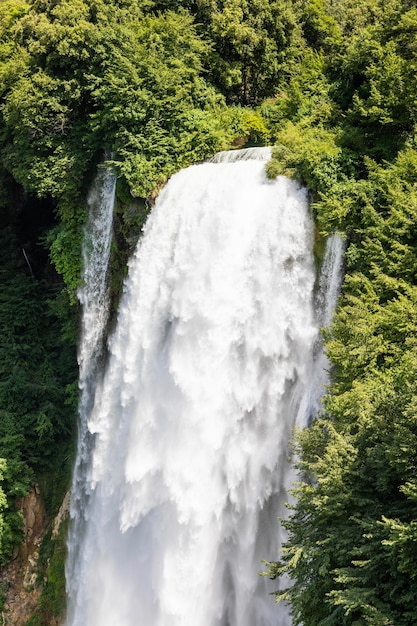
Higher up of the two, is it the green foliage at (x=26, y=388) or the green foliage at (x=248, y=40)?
the green foliage at (x=248, y=40)

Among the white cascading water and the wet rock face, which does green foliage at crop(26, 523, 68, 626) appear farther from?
the white cascading water

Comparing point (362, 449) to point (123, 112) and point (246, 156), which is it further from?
point (123, 112)

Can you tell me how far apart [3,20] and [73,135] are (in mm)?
6651

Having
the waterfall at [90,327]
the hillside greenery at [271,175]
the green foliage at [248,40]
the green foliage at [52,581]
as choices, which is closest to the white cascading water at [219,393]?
the hillside greenery at [271,175]

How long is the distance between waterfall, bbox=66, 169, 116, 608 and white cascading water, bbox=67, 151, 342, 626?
291cm

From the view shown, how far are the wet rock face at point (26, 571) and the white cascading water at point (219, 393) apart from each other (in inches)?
214

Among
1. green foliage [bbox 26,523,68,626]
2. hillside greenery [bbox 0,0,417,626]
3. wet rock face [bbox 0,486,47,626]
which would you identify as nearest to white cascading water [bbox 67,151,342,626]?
hillside greenery [bbox 0,0,417,626]

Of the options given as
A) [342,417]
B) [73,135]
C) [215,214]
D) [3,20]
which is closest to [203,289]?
[215,214]

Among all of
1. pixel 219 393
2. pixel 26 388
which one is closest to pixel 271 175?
pixel 219 393

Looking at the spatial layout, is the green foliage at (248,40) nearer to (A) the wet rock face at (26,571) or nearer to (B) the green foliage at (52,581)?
(A) the wet rock face at (26,571)

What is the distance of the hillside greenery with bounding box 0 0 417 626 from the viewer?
7.34 meters

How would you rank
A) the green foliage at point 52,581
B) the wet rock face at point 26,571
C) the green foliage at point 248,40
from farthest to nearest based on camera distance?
the green foliage at point 248,40, the wet rock face at point 26,571, the green foliage at point 52,581

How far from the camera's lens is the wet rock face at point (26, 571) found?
16484mm

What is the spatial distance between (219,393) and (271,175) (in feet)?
14.5
